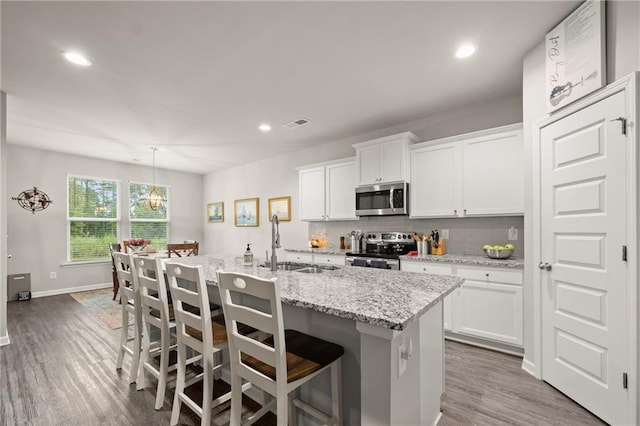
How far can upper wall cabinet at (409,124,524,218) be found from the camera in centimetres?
300

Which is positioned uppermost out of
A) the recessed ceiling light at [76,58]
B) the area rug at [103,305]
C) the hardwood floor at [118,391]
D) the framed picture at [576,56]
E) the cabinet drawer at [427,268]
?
the recessed ceiling light at [76,58]

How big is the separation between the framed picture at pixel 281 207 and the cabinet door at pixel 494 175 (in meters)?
3.23

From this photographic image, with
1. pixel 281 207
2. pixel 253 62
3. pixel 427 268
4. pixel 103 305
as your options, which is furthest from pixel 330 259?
pixel 103 305

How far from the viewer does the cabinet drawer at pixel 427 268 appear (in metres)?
3.12

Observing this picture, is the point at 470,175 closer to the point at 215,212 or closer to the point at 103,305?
the point at 103,305

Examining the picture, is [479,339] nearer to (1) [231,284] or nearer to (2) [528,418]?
(2) [528,418]

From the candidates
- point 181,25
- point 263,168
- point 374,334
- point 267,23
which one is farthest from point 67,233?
point 374,334

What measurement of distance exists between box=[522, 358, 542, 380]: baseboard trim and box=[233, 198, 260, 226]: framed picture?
195 inches

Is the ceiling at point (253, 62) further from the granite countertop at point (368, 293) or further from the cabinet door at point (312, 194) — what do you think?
the granite countertop at point (368, 293)

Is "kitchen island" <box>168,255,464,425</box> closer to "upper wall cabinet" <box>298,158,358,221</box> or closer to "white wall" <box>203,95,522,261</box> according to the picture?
"white wall" <box>203,95,522,261</box>

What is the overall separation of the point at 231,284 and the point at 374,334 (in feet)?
2.20

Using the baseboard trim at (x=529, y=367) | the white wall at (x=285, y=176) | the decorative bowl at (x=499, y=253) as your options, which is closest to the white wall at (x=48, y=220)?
the white wall at (x=285, y=176)

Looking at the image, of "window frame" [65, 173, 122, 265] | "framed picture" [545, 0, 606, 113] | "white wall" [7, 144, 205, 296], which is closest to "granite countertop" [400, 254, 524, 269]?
"framed picture" [545, 0, 606, 113]

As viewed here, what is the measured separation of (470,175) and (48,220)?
7.05 metres
